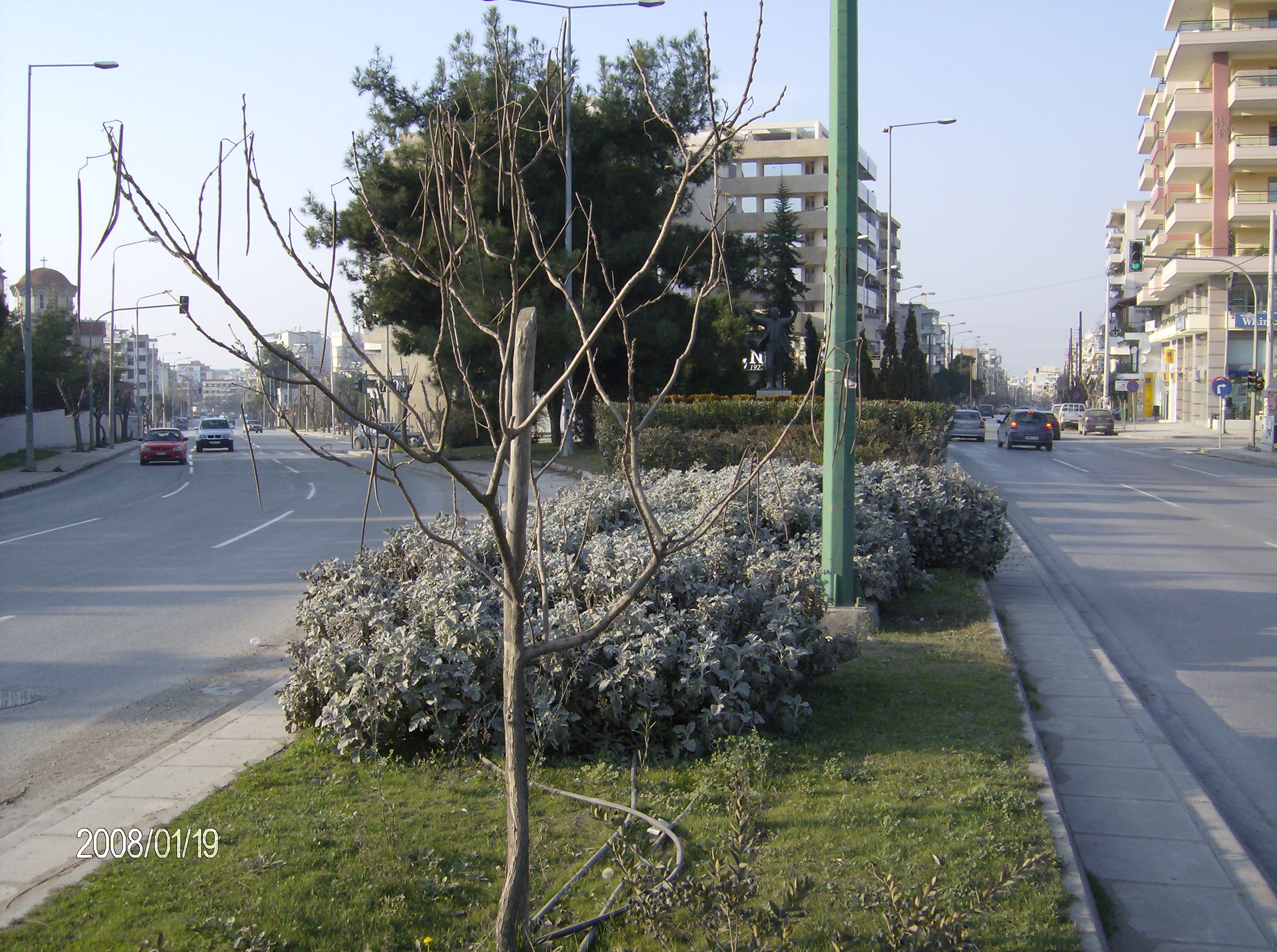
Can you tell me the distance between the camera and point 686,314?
110 ft

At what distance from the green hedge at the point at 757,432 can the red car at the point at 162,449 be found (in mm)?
21605

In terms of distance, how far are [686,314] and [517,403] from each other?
3147cm

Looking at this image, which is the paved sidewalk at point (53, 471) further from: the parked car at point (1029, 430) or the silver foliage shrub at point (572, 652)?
the parked car at point (1029, 430)

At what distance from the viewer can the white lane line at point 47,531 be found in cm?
1530

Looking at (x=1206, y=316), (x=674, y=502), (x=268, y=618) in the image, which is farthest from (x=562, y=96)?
(x=1206, y=316)

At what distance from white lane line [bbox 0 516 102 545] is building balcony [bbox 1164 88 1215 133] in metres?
54.5

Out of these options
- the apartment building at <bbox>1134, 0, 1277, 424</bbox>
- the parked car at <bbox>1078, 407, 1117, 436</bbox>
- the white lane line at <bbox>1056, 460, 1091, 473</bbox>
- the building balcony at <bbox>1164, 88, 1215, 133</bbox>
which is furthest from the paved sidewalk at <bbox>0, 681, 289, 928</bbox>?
the building balcony at <bbox>1164, 88, 1215, 133</bbox>

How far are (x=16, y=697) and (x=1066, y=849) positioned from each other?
6202 millimetres

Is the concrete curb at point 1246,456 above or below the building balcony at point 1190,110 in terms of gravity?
below

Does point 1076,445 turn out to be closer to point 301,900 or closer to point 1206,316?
point 1206,316

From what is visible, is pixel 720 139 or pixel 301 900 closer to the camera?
pixel 720 139

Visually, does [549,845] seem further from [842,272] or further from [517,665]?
[842,272]

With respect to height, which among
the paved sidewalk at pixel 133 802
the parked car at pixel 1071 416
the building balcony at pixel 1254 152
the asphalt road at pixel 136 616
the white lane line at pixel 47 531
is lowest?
the white lane line at pixel 47 531
